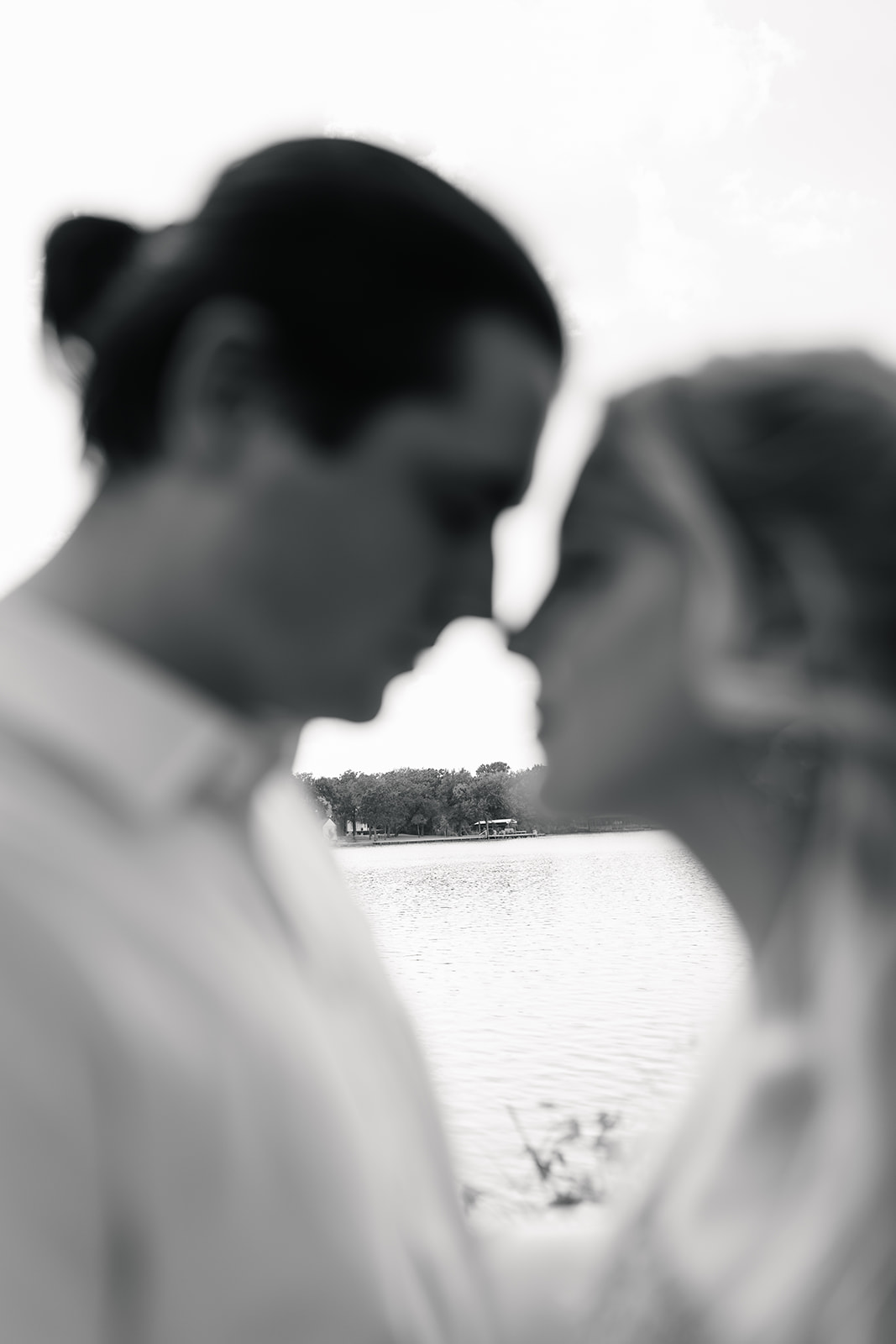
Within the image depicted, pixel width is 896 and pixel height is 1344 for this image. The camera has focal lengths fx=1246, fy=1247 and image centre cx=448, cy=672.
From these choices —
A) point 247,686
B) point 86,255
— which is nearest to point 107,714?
point 247,686

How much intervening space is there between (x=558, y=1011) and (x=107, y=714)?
2203 cm

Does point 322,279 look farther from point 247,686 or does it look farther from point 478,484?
point 247,686

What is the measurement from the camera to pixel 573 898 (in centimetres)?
4856

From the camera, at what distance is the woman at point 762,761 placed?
1.61m

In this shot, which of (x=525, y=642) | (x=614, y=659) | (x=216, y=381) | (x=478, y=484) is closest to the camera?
(x=216, y=381)

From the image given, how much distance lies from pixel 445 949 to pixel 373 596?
32383 mm

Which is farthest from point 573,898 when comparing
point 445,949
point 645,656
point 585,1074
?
point 645,656

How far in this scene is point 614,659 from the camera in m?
2.32

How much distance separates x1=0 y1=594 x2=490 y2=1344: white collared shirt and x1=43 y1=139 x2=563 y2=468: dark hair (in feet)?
1.31

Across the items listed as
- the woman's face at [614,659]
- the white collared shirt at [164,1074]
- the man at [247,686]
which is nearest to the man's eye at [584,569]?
the woman's face at [614,659]

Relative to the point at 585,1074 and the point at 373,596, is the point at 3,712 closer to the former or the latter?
the point at 373,596

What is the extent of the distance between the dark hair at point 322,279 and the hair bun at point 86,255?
1.5 inches

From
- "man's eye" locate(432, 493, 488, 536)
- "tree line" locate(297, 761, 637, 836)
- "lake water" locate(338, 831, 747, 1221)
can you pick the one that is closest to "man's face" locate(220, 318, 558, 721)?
"man's eye" locate(432, 493, 488, 536)

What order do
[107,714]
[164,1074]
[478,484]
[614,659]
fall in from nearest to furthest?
[164,1074] → [107,714] → [478,484] → [614,659]
